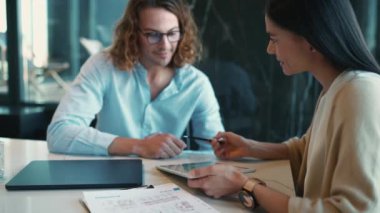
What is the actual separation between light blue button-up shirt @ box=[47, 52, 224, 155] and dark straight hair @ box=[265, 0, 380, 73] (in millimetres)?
844

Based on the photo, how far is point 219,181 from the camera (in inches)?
39.9

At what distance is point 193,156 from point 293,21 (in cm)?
66

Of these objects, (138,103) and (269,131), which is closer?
(138,103)

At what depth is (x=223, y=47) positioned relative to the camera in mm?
2750

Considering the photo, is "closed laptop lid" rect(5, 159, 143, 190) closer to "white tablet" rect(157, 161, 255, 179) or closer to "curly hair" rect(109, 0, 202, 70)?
"white tablet" rect(157, 161, 255, 179)

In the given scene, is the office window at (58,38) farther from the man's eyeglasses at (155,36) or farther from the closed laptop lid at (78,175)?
the closed laptop lid at (78,175)

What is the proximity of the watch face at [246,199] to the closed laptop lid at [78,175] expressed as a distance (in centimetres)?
26

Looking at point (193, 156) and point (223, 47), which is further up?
point (223, 47)

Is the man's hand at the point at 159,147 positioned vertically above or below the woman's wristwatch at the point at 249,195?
below

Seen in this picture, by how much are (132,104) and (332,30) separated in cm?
102

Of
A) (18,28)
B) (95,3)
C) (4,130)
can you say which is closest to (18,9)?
(18,28)

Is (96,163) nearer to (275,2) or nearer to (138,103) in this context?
(138,103)

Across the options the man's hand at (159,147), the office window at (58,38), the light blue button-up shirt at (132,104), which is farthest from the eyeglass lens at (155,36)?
the office window at (58,38)

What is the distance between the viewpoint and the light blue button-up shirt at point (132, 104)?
→ 1.59m
